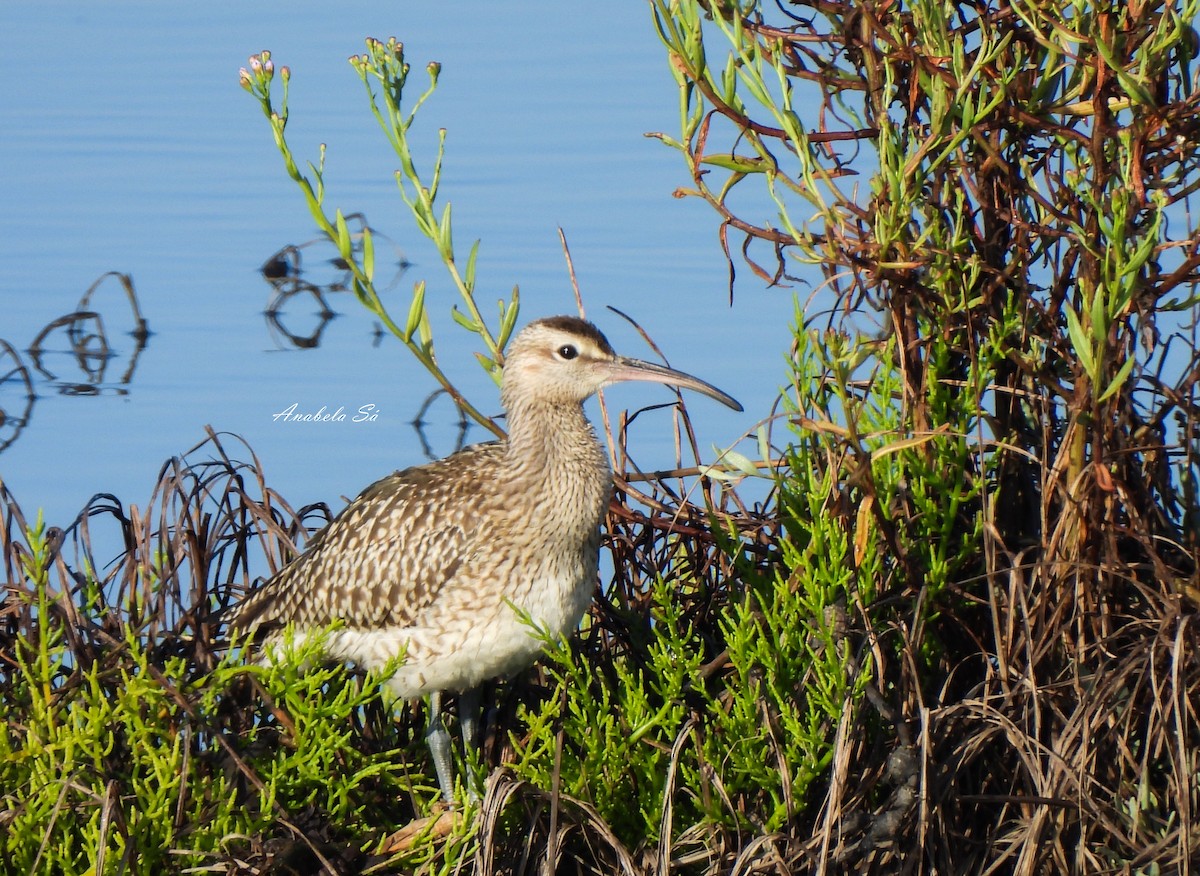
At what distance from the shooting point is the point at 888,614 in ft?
16.1

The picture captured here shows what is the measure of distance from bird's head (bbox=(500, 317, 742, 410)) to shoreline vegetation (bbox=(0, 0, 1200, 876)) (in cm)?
55

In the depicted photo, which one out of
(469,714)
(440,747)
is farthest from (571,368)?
(440,747)

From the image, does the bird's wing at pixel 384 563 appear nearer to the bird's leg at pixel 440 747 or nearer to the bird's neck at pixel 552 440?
the bird's neck at pixel 552 440

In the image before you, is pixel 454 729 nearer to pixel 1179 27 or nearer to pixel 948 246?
pixel 948 246

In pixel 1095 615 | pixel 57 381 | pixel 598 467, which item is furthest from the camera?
pixel 57 381

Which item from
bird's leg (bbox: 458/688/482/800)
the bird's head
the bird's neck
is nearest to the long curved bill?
the bird's head

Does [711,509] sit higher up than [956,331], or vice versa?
[956,331]

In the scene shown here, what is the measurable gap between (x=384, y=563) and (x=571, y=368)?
0.84 meters

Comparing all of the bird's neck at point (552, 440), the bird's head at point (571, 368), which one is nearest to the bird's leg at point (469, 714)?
the bird's neck at point (552, 440)

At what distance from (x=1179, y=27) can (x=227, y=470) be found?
10.3 ft

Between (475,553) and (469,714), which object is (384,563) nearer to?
(475,553)

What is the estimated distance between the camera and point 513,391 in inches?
225

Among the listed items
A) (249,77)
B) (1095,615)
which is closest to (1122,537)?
(1095,615)

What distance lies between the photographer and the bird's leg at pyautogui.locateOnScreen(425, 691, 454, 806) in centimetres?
504
